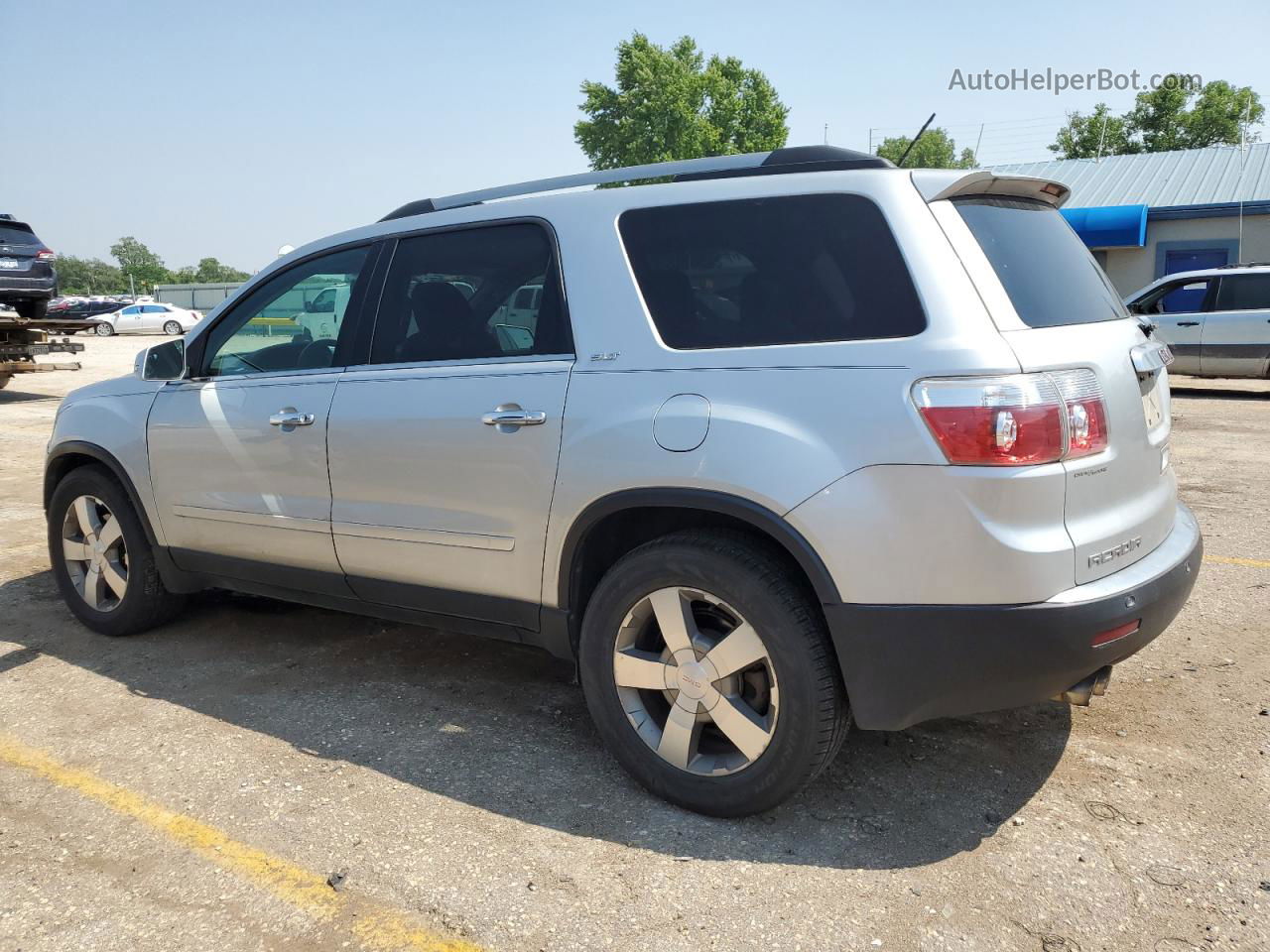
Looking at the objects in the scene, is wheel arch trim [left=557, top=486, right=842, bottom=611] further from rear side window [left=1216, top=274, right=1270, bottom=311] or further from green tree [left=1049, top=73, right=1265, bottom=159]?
green tree [left=1049, top=73, right=1265, bottom=159]

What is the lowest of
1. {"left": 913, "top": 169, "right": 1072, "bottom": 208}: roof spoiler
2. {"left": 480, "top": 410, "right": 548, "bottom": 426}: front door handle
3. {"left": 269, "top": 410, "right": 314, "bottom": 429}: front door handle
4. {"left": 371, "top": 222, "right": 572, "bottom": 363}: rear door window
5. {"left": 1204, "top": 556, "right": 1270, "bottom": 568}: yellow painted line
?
{"left": 1204, "top": 556, "right": 1270, "bottom": 568}: yellow painted line

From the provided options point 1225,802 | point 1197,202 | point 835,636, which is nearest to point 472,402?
point 835,636

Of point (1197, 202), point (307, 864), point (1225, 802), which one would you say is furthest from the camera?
point (1197, 202)

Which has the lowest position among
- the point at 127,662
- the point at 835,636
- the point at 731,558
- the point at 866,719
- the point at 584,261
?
the point at 127,662

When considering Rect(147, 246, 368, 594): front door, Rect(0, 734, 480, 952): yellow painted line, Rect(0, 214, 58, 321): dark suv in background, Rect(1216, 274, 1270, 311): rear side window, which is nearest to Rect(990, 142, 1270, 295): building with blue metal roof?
Rect(1216, 274, 1270, 311): rear side window

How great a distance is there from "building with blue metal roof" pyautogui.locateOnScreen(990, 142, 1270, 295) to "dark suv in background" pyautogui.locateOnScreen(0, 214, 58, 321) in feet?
61.1

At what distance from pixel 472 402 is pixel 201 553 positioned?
1.75 meters

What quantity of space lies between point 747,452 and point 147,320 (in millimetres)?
48968

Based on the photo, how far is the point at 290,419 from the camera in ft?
12.7

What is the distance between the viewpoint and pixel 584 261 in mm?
3262

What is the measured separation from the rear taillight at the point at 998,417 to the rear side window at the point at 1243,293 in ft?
47.9

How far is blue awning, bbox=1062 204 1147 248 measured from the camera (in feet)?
73.5

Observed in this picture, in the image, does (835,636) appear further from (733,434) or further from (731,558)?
(733,434)

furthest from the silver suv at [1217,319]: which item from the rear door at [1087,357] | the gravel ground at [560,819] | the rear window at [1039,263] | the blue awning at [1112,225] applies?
the rear door at [1087,357]
